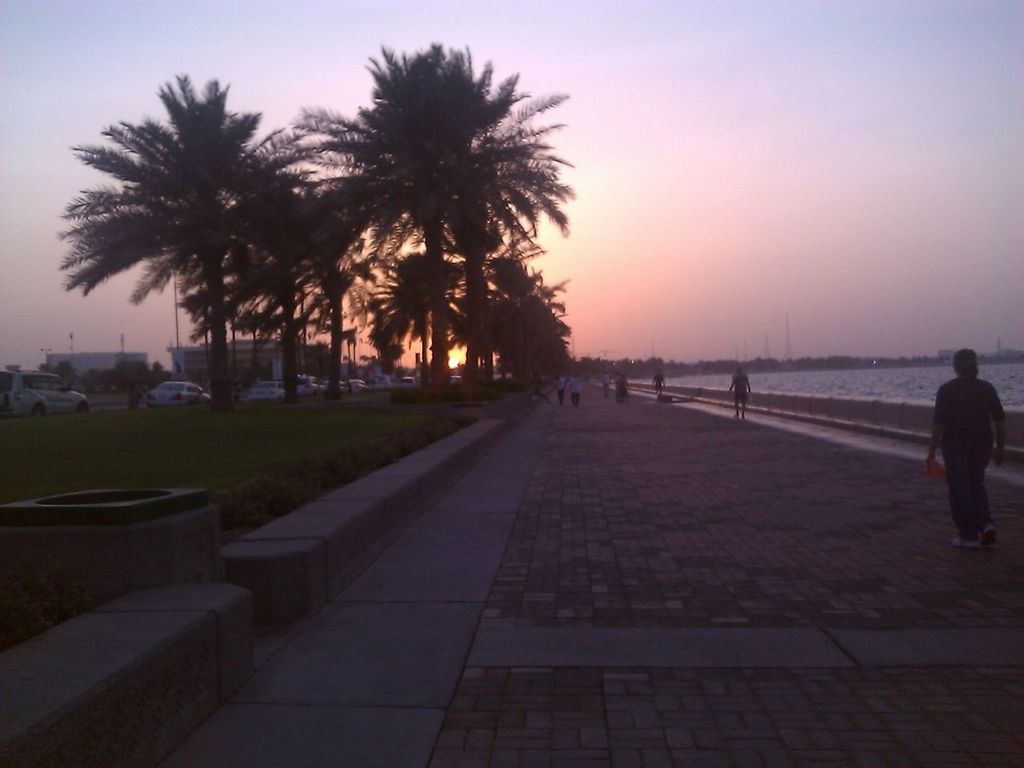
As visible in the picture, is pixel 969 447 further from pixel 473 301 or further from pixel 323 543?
pixel 473 301

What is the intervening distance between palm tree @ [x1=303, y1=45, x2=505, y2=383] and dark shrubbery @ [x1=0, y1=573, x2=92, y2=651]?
81.2 ft

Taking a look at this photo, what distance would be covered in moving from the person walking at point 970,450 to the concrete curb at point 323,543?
→ 17.1ft

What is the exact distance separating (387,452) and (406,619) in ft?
29.3

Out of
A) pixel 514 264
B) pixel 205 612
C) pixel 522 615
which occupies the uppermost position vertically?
pixel 514 264

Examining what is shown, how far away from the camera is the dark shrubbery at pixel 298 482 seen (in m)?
11.1

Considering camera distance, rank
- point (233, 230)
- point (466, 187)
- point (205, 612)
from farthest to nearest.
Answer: point (233, 230)
point (466, 187)
point (205, 612)

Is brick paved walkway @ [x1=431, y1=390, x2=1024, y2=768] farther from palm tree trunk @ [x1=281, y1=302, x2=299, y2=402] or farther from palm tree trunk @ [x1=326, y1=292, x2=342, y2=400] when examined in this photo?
palm tree trunk @ [x1=281, y1=302, x2=299, y2=402]

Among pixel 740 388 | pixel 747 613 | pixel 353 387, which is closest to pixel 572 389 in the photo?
pixel 740 388

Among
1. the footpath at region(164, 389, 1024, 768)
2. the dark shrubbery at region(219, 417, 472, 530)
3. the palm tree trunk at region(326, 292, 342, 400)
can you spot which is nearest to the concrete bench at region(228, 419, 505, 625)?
the footpath at region(164, 389, 1024, 768)

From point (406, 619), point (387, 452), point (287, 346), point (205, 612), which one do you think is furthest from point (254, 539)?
point (287, 346)

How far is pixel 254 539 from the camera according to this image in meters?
9.03

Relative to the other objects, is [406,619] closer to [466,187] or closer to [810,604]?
[810,604]

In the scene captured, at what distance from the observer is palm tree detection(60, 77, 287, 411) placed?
1271 inches

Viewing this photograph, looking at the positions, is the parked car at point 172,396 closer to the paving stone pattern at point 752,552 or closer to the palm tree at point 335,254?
the palm tree at point 335,254
